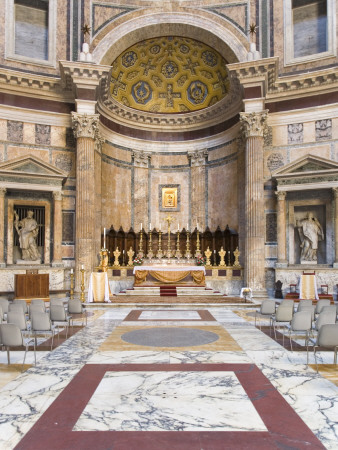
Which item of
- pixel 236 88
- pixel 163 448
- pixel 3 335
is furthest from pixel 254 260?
pixel 163 448

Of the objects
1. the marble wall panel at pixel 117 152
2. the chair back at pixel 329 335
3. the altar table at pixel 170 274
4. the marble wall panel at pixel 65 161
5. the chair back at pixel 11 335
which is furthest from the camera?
the marble wall panel at pixel 117 152

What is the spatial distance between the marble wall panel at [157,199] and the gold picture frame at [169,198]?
0.38m

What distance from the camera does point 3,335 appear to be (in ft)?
21.4

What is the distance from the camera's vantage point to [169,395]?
17.0ft

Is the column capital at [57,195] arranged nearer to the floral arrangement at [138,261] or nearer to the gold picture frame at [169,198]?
the floral arrangement at [138,261]

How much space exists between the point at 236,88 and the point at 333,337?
15.3 m

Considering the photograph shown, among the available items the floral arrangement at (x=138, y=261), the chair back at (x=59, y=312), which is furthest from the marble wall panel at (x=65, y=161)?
the chair back at (x=59, y=312)

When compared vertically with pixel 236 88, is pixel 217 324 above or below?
below

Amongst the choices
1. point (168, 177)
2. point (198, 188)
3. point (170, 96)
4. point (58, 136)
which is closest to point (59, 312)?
point (58, 136)

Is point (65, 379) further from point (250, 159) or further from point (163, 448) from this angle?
point (250, 159)

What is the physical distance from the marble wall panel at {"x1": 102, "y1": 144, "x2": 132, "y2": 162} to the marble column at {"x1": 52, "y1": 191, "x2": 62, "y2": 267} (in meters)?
4.10

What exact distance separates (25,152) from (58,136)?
5.51 ft

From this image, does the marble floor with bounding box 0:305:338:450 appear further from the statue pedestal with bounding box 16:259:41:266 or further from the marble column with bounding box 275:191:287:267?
the statue pedestal with bounding box 16:259:41:266

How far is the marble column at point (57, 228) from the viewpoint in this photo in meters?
18.3
